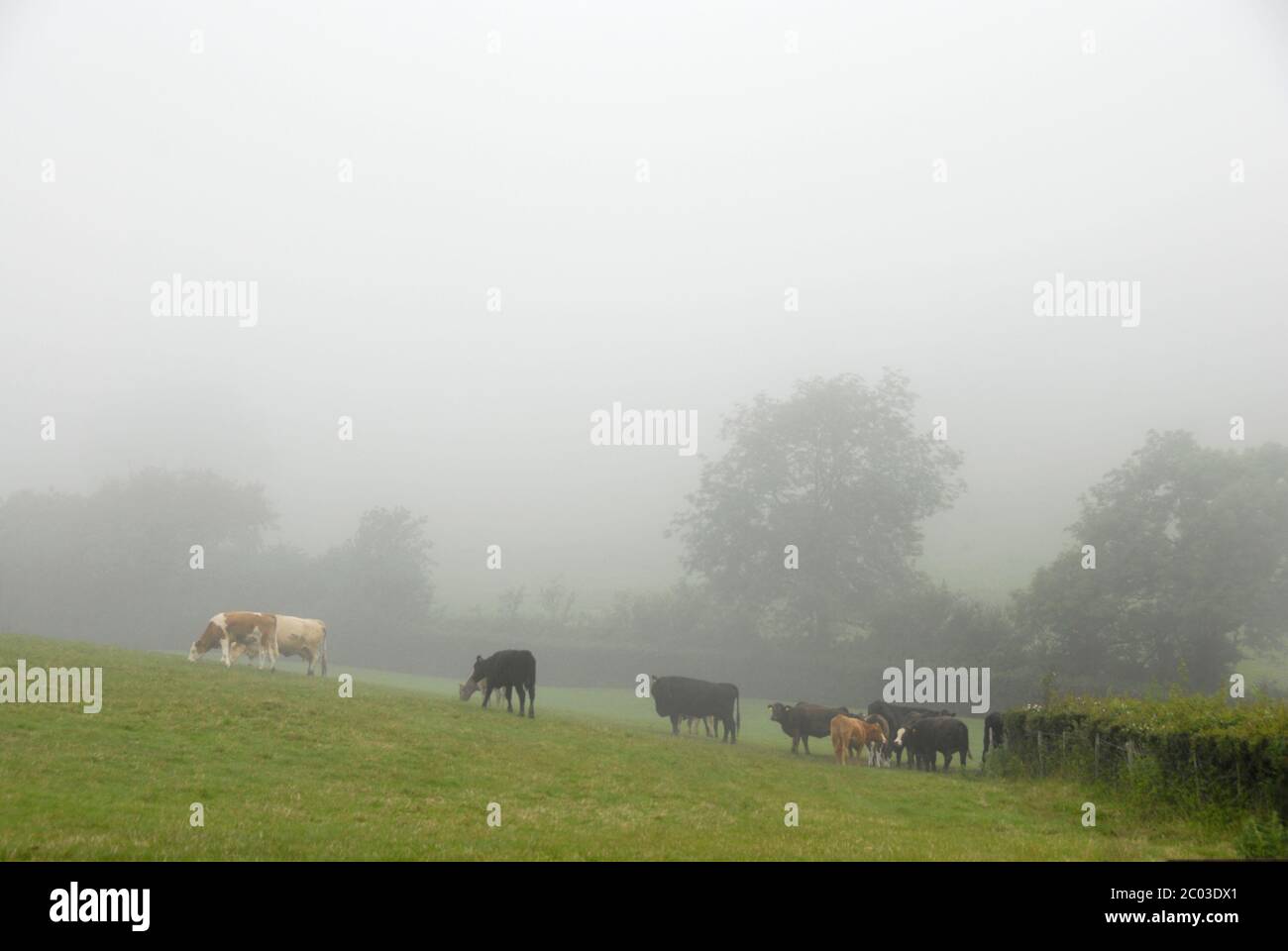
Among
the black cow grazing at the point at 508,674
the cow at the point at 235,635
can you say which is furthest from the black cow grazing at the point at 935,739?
the cow at the point at 235,635

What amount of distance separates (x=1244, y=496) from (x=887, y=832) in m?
45.7

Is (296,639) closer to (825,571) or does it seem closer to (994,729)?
(994,729)

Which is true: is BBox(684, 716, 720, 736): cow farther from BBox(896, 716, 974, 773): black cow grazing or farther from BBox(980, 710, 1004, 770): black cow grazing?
BBox(980, 710, 1004, 770): black cow grazing

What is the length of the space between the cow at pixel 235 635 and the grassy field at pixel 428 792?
3.16 metres

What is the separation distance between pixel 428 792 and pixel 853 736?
16.6 m

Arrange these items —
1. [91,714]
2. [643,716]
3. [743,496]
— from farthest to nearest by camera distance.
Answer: [743,496] < [643,716] < [91,714]

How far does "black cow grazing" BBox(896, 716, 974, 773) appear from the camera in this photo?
28.7m

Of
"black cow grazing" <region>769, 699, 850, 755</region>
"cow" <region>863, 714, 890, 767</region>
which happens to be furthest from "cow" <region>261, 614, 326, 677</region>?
"cow" <region>863, 714, 890, 767</region>

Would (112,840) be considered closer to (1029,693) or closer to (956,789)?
(956,789)

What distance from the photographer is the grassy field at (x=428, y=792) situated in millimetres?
12055

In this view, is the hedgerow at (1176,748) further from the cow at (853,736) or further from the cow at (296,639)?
the cow at (296,639)

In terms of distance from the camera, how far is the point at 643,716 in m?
42.7
